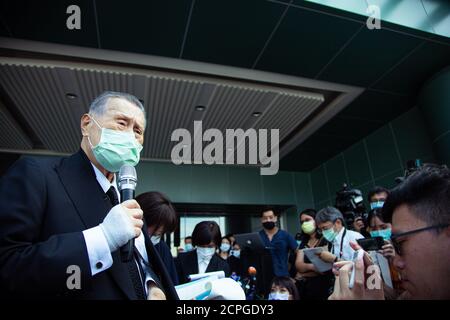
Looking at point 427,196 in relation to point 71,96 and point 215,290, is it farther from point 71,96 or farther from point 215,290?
point 71,96

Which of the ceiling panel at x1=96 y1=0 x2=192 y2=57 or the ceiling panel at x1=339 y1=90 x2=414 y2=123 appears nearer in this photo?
the ceiling panel at x1=96 y1=0 x2=192 y2=57

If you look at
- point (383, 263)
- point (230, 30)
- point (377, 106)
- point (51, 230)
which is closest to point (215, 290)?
point (51, 230)

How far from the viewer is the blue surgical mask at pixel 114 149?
38.0 inches

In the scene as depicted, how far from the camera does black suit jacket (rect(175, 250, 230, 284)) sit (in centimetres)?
257

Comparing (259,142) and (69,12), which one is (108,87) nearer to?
(69,12)

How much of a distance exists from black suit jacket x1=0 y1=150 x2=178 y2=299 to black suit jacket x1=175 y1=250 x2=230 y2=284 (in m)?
1.75

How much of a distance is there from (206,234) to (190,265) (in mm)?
290

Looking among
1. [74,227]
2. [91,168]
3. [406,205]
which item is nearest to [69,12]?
[91,168]

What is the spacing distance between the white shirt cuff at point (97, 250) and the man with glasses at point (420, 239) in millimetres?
604

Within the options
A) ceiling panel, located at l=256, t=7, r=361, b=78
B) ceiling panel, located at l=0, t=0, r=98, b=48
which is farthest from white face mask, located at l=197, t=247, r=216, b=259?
ceiling panel, located at l=0, t=0, r=98, b=48

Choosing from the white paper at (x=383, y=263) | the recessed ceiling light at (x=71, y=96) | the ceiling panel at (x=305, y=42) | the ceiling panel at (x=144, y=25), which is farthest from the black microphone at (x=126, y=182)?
the recessed ceiling light at (x=71, y=96)

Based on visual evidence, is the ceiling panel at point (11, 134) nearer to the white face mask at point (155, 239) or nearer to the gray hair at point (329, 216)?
the white face mask at point (155, 239)

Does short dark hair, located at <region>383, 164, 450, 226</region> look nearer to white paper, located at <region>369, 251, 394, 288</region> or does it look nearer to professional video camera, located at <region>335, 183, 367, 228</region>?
white paper, located at <region>369, 251, 394, 288</region>
